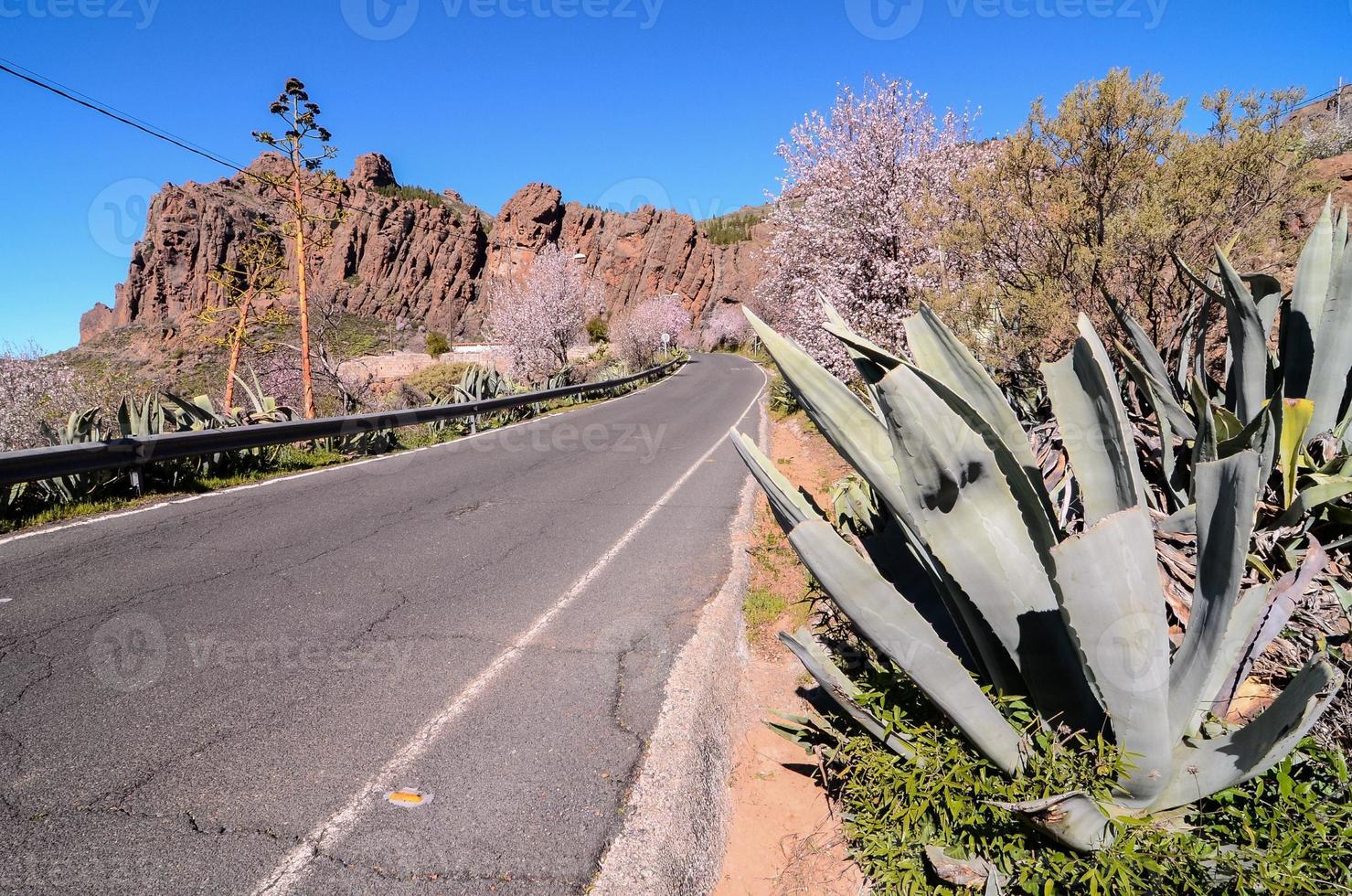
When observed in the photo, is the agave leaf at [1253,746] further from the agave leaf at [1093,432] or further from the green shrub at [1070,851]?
the agave leaf at [1093,432]

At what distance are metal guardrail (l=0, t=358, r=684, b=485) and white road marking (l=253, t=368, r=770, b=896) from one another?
18.1 ft

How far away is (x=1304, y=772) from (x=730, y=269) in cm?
12328

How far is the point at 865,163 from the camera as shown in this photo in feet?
41.8

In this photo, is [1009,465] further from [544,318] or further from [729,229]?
[729,229]

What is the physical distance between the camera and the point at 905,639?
200 cm

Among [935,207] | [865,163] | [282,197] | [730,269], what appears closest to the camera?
[935,207]

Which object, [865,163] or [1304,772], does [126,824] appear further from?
[865,163]

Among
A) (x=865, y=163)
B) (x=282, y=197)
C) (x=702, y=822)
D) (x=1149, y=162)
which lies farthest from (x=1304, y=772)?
(x=282, y=197)

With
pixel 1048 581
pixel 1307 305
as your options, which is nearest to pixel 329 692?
pixel 1048 581

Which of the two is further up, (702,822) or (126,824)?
(126,824)

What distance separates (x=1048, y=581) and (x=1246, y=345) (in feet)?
7.24

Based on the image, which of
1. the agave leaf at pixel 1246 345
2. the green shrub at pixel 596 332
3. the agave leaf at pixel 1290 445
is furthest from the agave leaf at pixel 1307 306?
the green shrub at pixel 596 332

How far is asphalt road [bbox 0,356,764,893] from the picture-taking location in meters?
2.35

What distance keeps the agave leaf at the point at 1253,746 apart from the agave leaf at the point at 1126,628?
7 cm
